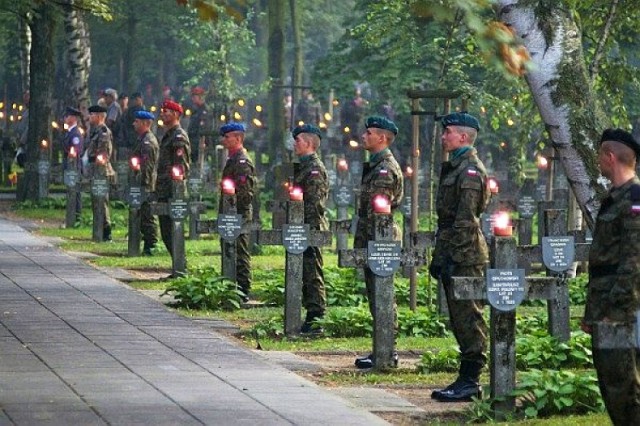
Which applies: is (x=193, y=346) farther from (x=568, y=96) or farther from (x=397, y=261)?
(x=568, y=96)

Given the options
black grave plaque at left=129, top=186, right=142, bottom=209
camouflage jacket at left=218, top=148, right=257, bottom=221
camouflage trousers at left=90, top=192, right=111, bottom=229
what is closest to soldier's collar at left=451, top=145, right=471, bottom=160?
camouflage jacket at left=218, top=148, right=257, bottom=221

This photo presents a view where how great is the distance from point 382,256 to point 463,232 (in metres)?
1.20

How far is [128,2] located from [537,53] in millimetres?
51019

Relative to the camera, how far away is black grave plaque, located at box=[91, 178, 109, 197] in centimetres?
2836

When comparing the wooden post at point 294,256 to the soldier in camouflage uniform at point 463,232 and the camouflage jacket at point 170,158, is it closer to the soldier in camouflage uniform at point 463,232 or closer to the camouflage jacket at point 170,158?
the soldier in camouflage uniform at point 463,232

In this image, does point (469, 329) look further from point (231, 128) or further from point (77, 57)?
point (77, 57)

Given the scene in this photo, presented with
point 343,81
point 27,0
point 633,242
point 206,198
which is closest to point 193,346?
point 633,242

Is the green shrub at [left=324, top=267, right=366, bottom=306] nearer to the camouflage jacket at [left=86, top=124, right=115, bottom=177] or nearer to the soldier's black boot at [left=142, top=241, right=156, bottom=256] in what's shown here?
the soldier's black boot at [left=142, top=241, right=156, bottom=256]

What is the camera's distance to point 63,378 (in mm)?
13867

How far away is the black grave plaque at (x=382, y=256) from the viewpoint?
50.3 feet

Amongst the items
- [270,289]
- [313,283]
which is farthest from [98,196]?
[313,283]

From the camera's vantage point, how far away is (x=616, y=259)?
36.9ft

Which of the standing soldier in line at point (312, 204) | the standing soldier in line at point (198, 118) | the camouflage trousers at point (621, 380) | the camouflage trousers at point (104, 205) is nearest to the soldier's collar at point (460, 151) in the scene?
the standing soldier in line at point (312, 204)

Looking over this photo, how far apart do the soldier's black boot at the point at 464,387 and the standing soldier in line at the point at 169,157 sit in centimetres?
1030
